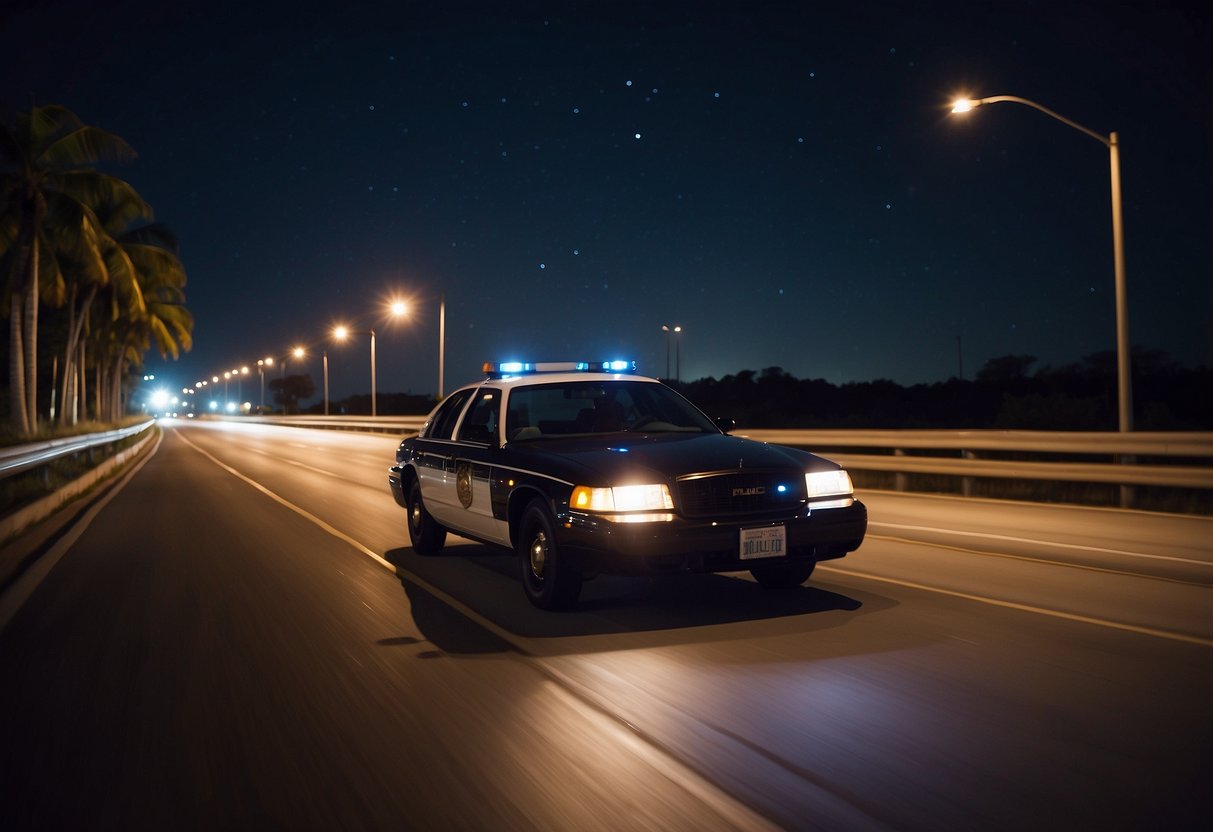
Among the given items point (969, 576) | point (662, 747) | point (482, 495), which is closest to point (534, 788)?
point (662, 747)

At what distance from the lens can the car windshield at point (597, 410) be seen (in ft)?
28.4

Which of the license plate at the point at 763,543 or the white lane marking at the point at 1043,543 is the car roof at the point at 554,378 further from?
the white lane marking at the point at 1043,543

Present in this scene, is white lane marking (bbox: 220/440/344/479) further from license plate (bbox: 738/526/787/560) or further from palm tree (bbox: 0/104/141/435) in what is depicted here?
license plate (bbox: 738/526/787/560)

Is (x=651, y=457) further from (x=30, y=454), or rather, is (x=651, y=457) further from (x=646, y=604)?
(x=30, y=454)

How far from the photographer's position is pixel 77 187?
1393 inches

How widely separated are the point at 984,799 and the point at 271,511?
43.3ft

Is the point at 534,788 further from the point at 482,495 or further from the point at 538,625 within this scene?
the point at 482,495

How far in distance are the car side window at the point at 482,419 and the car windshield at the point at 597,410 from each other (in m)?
0.15

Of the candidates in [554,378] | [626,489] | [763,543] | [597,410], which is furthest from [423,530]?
[763,543]

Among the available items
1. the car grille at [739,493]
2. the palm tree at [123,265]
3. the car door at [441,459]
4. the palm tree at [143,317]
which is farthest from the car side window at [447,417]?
the palm tree at [143,317]

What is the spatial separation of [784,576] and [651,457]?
5.50 ft

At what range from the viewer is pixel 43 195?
34.4m

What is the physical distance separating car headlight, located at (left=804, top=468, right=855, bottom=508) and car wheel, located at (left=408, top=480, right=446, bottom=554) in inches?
169

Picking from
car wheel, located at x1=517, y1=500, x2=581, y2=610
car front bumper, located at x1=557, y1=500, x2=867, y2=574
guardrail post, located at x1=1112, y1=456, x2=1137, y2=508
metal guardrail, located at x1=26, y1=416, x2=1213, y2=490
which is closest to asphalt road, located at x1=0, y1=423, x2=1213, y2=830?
car wheel, located at x1=517, y1=500, x2=581, y2=610
